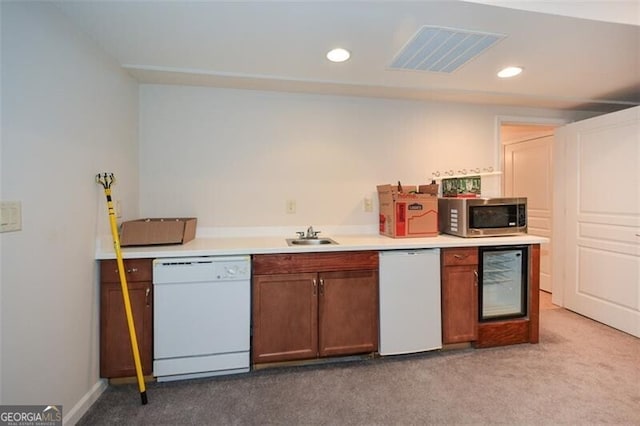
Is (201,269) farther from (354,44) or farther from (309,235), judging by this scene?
(354,44)

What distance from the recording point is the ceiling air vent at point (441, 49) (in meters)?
1.85

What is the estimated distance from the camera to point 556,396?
190cm

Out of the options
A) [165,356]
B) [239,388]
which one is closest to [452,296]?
[239,388]

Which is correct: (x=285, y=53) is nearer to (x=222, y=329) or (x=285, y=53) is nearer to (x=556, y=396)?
(x=222, y=329)

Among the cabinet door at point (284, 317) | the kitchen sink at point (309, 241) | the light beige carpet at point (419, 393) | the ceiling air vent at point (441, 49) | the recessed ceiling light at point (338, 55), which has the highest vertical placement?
the recessed ceiling light at point (338, 55)

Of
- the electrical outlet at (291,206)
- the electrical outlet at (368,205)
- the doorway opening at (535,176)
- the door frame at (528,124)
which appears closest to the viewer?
the electrical outlet at (291,206)

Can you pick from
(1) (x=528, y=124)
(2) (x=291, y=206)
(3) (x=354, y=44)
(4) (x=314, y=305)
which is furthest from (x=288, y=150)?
(1) (x=528, y=124)

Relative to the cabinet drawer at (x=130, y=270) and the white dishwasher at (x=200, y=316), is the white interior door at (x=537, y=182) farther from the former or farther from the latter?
the cabinet drawer at (x=130, y=270)

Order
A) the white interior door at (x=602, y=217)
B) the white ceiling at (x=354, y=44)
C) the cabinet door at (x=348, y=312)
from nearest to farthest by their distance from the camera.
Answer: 1. the white ceiling at (x=354, y=44)
2. the cabinet door at (x=348, y=312)
3. the white interior door at (x=602, y=217)

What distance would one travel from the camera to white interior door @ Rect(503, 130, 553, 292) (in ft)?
12.5

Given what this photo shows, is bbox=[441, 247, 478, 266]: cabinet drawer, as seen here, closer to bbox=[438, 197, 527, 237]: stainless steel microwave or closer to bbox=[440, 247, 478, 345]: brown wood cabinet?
bbox=[440, 247, 478, 345]: brown wood cabinet

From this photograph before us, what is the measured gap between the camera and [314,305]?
88.9 inches

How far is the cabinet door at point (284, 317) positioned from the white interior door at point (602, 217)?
2795mm

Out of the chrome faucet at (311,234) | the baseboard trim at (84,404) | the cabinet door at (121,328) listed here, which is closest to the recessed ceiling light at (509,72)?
the chrome faucet at (311,234)
